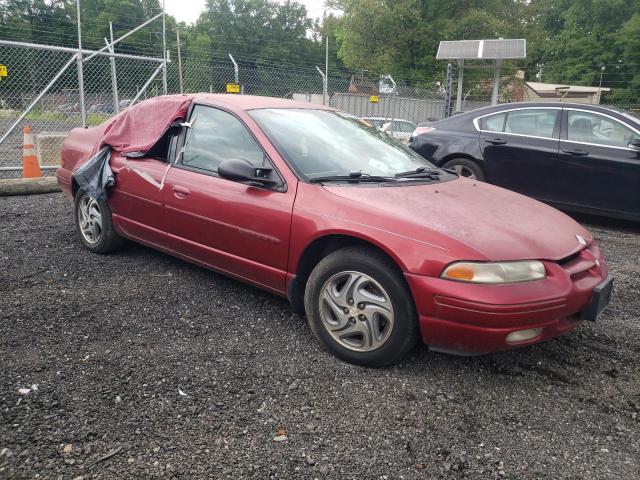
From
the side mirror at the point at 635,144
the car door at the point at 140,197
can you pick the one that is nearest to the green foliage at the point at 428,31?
the side mirror at the point at 635,144

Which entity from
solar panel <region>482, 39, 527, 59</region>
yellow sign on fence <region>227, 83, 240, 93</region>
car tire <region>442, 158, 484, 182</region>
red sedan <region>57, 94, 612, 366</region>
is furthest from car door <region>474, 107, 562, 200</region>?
yellow sign on fence <region>227, 83, 240, 93</region>

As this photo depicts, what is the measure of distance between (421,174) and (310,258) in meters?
1.08

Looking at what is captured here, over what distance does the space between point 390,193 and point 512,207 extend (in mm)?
797

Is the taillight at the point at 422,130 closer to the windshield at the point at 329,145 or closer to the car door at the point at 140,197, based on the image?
the windshield at the point at 329,145

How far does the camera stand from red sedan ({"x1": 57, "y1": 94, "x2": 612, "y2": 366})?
2.67 m

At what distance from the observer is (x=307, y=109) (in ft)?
13.6

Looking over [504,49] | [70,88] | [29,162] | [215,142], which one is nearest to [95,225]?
[215,142]

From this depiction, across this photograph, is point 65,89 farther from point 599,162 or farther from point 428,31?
point 428,31

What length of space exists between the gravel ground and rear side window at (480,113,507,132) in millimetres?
3576

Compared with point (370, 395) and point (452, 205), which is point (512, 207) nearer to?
point (452, 205)

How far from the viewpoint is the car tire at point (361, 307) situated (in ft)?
9.14

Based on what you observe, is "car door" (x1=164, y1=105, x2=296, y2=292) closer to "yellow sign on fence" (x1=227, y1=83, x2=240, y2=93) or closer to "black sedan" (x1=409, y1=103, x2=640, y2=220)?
"black sedan" (x1=409, y1=103, x2=640, y2=220)

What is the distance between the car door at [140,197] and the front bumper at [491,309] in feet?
7.13

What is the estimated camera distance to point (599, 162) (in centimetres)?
613
